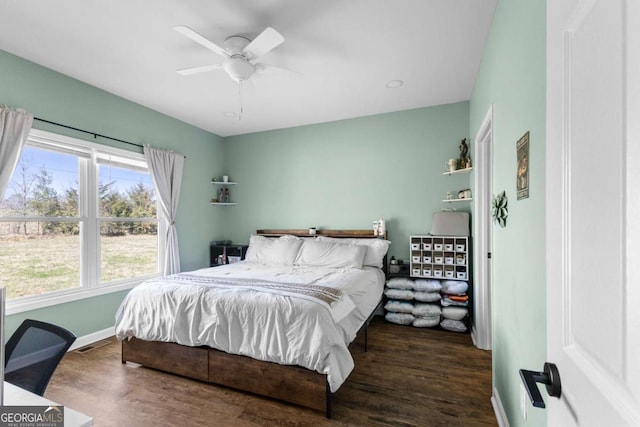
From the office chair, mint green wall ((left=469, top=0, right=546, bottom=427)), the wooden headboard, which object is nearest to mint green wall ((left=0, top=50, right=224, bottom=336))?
the wooden headboard

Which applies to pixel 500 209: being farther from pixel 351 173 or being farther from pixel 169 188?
pixel 169 188

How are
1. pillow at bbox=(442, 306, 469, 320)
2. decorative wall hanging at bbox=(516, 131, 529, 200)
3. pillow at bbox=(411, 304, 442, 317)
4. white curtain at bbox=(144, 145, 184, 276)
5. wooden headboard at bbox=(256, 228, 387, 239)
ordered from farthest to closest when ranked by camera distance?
wooden headboard at bbox=(256, 228, 387, 239) < white curtain at bbox=(144, 145, 184, 276) < pillow at bbox=(411, 304, 442, 317) < pillow at bbox=(442, 306, 469, 320) < decorative wall hanging at bbox=(516, 131, 529, 200)

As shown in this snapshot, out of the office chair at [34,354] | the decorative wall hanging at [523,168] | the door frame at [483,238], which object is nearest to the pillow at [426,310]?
the door frame at [483,238]

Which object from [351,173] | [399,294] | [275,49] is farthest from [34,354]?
[351,173]

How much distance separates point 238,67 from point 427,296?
3100 millimetres

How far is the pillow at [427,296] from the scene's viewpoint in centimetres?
348

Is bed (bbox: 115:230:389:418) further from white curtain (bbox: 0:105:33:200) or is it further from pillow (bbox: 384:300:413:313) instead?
white curtain (bbox: 0:105:33:200)

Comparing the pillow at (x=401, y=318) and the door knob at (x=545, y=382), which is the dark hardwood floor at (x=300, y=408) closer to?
the pillow at (x=401, y=318)

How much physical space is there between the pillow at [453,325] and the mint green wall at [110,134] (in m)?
3.57

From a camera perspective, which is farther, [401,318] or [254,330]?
[401,318]

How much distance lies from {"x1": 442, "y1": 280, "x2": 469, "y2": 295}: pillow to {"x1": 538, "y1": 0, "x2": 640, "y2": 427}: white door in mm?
2857

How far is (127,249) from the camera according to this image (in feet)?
12.0

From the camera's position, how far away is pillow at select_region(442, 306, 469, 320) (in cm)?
335

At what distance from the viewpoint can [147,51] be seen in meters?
2.57
